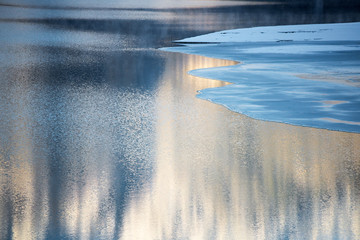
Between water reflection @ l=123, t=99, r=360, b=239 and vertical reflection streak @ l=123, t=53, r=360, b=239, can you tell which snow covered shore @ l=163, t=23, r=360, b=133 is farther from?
water reflection @ l=123, t=99, r=360, b=239

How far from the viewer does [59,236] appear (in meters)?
5.38

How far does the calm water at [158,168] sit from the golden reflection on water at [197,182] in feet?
0.05

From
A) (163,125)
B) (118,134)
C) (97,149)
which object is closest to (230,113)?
(163,125)

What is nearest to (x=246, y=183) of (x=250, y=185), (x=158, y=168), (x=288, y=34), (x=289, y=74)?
(x=250, y=185)

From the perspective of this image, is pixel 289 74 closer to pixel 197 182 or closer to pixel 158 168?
pixel 158 168

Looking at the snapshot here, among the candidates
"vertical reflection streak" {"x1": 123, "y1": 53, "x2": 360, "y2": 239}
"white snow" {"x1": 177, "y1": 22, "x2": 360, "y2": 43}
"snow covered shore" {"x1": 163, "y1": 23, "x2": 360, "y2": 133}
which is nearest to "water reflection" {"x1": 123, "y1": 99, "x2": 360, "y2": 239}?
"vertical reflection streak" {"x1": 123, "y1": 53, "x2": 360, "y2": 239}

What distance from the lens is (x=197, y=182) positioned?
6.89 meters

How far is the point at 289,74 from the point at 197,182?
843 cm

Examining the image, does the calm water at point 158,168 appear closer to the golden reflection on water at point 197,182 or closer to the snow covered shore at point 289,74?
the golden reflection on water at point 197,182

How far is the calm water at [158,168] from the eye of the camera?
224 inches

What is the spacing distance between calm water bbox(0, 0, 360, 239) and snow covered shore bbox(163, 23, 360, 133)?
0.60 metres

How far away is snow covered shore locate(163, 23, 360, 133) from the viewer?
34.2 feet

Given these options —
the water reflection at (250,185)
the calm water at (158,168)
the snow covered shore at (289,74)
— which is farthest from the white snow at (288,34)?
the water reflection at (250,185)

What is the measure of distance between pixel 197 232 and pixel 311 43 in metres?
17.6
